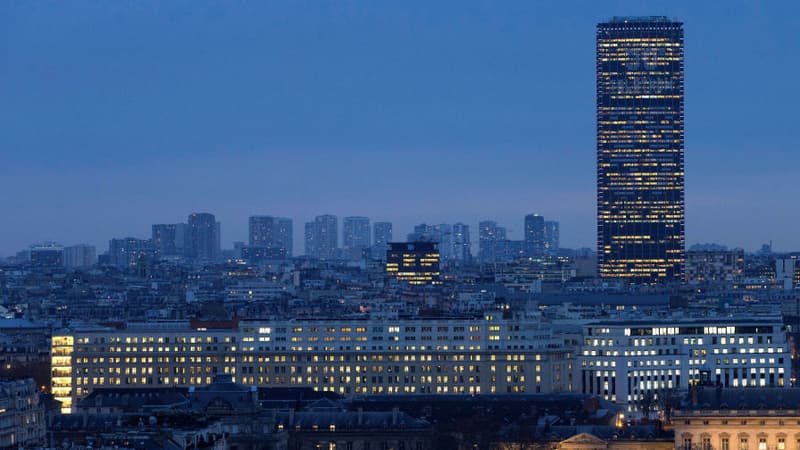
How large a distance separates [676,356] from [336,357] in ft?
55.7

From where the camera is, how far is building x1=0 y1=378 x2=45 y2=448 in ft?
326

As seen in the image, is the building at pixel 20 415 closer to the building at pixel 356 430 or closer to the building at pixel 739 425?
the building at pixel 356 430

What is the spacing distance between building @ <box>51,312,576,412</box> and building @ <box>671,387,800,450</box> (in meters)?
37.8

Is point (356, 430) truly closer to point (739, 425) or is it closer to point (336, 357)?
point (739, 425)

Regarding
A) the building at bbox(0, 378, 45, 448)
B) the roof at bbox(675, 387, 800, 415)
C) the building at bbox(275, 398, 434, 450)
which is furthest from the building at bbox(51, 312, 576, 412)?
the building at bbox(0, 378, 45, 448)

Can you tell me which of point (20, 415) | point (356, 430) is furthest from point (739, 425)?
point (20, 415)

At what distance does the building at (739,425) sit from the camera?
111 m

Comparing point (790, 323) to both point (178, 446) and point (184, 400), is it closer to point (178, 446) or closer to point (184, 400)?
point (184, 400)

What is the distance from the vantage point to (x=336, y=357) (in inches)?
5989

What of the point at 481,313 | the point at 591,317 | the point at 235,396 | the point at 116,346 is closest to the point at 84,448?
the point at 235,396

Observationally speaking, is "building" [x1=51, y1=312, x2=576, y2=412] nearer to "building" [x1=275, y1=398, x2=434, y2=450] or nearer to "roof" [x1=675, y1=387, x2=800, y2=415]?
"building" [x1=275, y1=398, x2=434, y2=450]

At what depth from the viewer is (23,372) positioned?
6004 inches

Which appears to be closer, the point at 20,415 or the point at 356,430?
the point at 20,415

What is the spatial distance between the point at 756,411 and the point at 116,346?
160 ft
